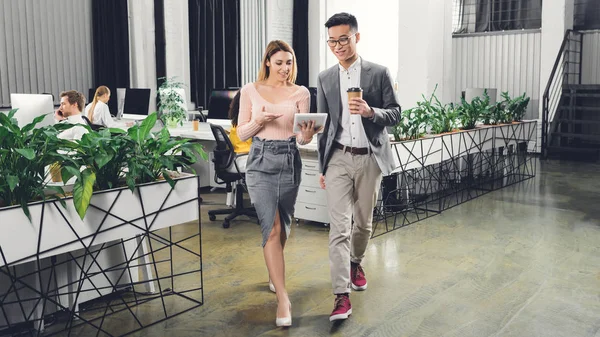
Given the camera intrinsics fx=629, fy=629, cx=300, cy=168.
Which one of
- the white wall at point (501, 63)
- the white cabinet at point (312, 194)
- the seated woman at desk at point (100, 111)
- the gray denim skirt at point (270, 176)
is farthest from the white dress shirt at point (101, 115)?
the white wall at point (501, 63)

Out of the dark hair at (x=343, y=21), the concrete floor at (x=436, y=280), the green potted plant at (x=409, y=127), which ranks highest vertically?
the dark hair at (x=343, y=21)

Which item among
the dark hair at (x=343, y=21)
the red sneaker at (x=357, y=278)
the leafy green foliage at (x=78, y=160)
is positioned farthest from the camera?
the red sneaker at (x=357, y=278)

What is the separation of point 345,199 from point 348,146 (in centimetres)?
28

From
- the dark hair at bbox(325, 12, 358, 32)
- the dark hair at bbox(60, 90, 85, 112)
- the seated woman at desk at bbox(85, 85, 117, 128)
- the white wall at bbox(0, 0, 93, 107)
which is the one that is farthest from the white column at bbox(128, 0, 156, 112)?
the dark hair at bbox(325, 12, 358, 32)

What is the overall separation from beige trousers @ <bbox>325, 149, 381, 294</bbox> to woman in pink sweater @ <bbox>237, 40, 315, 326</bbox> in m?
0.22

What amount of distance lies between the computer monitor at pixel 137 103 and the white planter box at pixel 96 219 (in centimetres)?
431

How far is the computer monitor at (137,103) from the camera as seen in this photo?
7230 millimetres

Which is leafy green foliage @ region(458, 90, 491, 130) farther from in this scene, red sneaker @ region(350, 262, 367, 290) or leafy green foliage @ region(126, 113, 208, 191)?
leafy green foliage @ region(126, 113, 208, 191)

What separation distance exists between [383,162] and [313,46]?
A: 8.40 metres

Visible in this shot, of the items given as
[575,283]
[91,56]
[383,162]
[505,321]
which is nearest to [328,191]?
[383,162]

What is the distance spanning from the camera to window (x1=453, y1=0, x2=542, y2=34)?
11.3 metres

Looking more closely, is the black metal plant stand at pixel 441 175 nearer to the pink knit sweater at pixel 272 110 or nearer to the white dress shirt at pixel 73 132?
the pink knit sweater at pixel 272 110

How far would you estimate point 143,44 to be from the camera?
9219 millimetres

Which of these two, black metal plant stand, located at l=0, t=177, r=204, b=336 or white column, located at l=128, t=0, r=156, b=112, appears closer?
black metal plant stand, located at l=0, t=177, r=204, b=336
